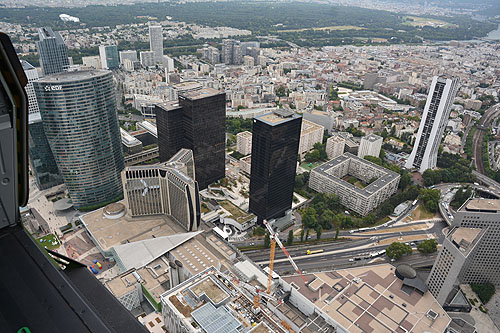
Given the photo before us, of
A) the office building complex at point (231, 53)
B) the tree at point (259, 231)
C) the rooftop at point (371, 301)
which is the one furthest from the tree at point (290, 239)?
the office building complex at point (231, 53)

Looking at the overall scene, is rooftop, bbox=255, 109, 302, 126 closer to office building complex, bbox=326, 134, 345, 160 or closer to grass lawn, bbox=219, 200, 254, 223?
grass lawn, bbox=219, 200, 254, 223

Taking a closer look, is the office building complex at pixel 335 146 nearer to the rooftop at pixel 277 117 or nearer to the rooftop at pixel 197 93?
the rooftop at pixel 277 117

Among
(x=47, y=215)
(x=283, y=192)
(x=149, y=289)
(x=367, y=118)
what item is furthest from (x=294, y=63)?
(x=149, y=289)

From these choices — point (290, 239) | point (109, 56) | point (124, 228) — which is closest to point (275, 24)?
point (109, 56)

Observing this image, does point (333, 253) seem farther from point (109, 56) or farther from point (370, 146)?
point (109, 56)

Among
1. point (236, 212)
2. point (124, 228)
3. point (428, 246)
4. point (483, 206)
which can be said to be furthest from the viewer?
point (236, 212)

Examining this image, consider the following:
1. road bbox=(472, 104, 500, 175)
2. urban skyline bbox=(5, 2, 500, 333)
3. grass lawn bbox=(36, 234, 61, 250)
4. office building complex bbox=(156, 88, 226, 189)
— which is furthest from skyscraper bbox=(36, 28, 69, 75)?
road bbox=(472, 104, 500, 175)
